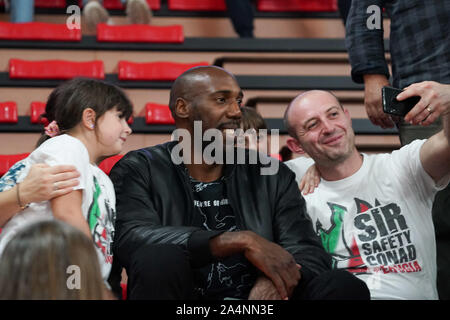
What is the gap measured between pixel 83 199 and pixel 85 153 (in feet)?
0.41

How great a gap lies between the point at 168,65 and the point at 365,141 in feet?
3.97

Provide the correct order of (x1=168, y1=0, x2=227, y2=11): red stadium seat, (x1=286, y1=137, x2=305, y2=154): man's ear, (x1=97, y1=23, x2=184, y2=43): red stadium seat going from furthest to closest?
(x1=168, y1=0, x2=227, y2=11): red stadium seat, (x1=97, y1=23, x2=184, y2=43): red stadium seat, (x1=286, y1=137, x2=305, y2=154): man's ear

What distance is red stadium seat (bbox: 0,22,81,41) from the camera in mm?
3625

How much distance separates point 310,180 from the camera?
1.83 meters

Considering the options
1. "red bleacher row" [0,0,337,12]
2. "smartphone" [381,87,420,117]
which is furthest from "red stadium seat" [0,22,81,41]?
"smartphone" [381,87,420,117]

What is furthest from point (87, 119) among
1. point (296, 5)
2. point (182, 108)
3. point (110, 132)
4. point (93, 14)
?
point (296, 5)

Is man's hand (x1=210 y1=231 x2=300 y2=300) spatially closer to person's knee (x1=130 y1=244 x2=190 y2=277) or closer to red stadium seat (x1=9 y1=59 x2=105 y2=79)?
person's knee (x1=130 y1=244 x2=190 y2=277)

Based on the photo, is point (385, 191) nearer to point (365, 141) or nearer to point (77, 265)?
point (77, 265)

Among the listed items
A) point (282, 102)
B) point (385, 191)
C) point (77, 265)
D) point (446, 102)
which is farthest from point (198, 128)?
point (282, 102)

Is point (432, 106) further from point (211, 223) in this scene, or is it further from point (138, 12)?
point (138, 12)

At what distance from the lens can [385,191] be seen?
170 centimetres

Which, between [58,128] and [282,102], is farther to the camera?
[282,102]

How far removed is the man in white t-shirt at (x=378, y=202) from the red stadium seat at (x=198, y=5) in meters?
2.66

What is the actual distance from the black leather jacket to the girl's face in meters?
0.06
